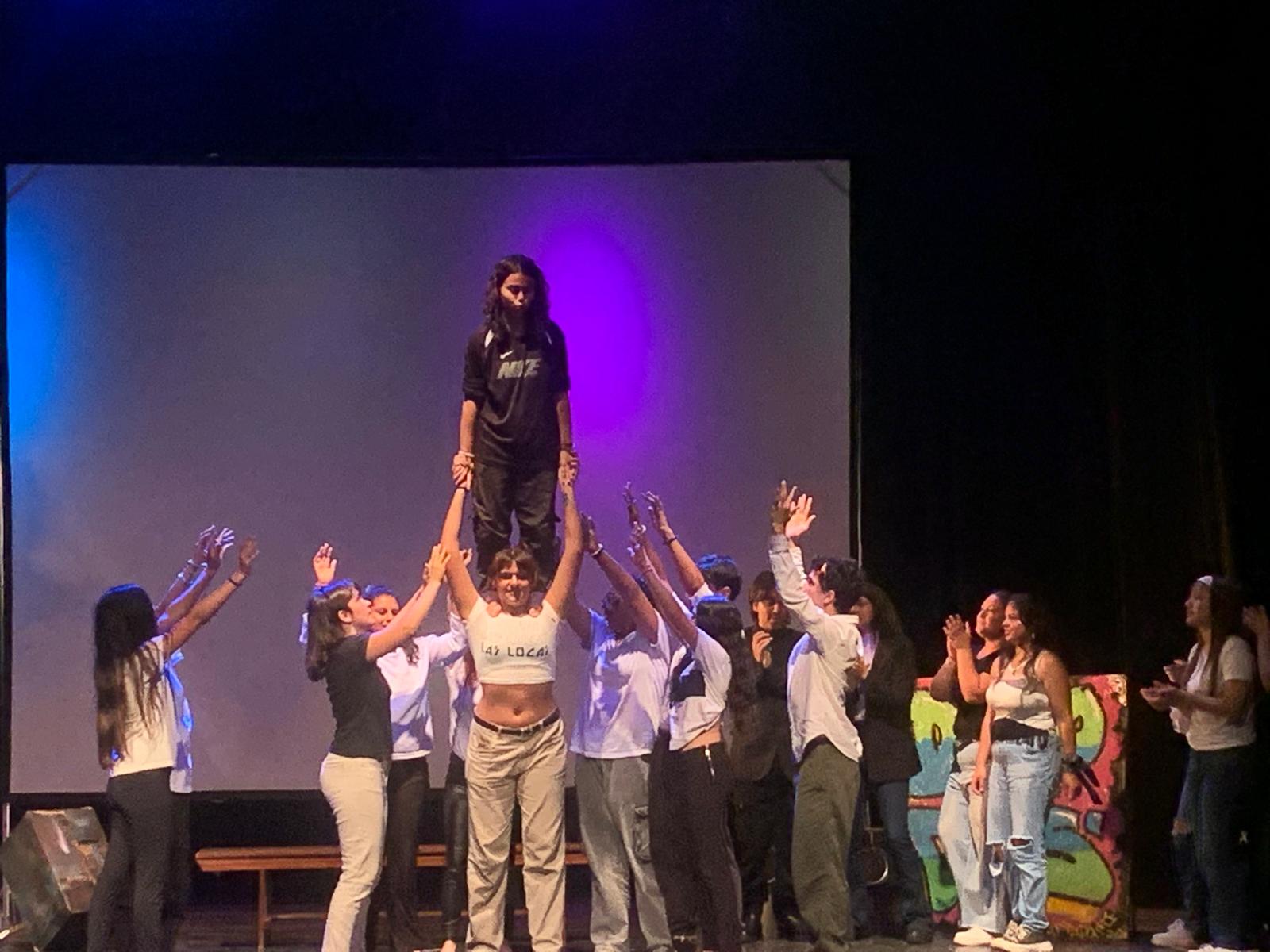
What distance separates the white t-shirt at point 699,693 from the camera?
5.50 metres

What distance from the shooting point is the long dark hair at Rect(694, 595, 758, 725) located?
5.75 metres

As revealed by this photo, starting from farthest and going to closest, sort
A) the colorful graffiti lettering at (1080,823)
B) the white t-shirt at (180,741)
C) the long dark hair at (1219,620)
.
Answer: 1. the colorful graffiti lettering at (1080,823)
2. the long dark hair at (1219,620)
3. the white t-shirt at (180,741)

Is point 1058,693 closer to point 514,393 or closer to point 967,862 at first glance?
point 967,862

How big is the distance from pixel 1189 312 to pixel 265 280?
4.21 metres

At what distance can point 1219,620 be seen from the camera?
6129 millimetres

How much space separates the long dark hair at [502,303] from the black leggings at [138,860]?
1932mm

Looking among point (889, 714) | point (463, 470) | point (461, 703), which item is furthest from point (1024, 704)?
point (463, 470)

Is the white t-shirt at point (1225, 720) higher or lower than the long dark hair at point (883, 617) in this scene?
lower

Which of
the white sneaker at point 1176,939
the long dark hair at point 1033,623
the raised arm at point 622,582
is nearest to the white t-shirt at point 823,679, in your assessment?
the raised arm at point 622,582

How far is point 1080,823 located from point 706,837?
6.87ft

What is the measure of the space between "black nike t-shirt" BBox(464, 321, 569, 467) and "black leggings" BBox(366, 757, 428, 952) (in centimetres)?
140

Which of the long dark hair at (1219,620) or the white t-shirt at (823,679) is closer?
the white t-shirt at (823,679)

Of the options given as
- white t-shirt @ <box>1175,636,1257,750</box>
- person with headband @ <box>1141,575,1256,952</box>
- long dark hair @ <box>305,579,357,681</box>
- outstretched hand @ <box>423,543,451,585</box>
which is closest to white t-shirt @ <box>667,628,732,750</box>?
outstretched hand @ <box>423,543,451,585</box>

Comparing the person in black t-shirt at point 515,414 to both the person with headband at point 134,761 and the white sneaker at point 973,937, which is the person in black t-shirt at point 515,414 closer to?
the person with headband at point 134,761
